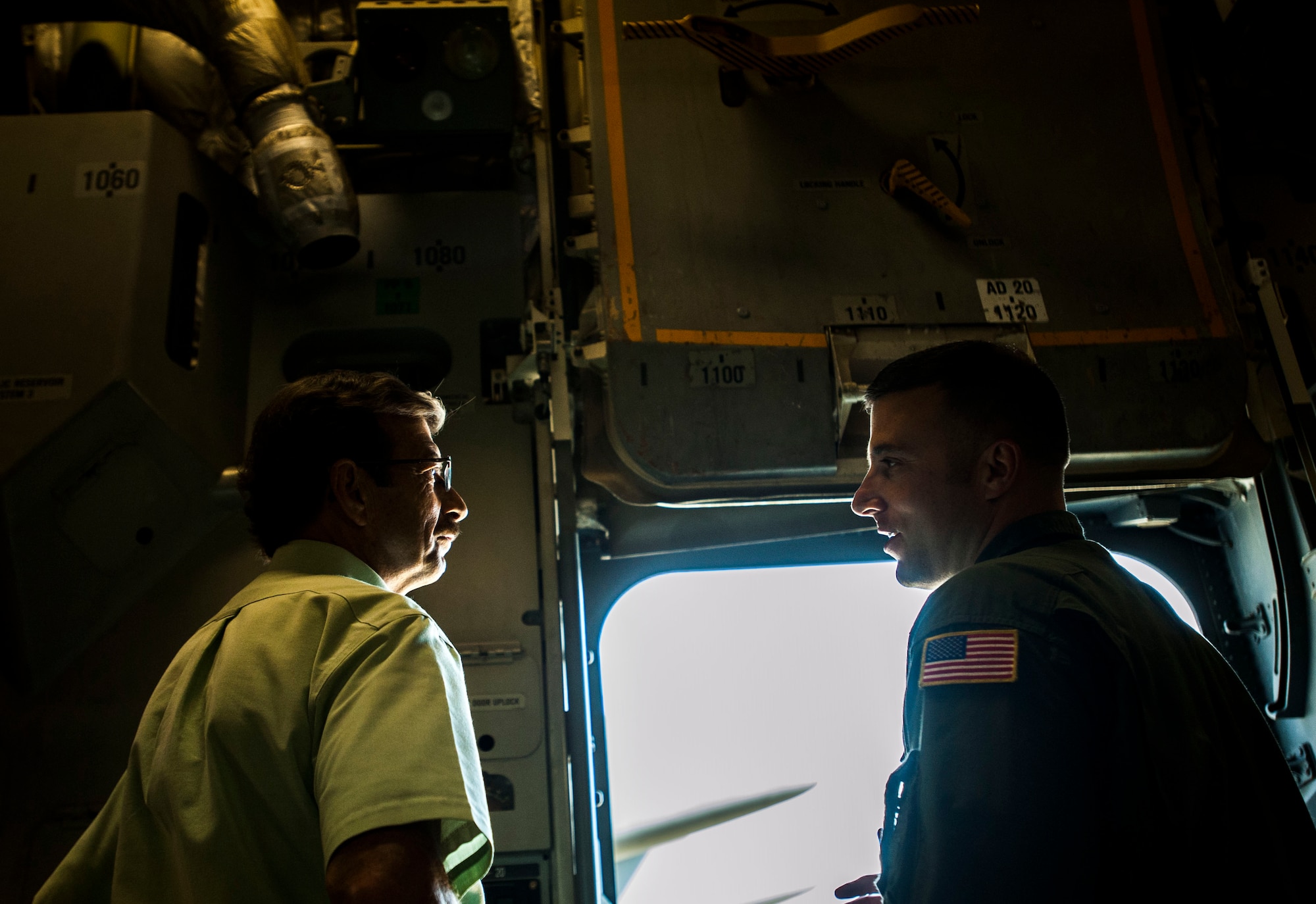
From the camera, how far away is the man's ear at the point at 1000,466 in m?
1.83

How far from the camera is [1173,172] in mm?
3393

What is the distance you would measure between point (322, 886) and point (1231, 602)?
126 inches

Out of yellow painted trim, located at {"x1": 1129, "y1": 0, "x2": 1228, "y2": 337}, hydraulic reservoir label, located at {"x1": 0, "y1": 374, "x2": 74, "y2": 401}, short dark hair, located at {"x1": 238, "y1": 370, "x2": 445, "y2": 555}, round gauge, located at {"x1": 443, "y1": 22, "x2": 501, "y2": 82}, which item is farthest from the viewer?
round gauge, located at {"x1": 443, "y1": 22, "x2": 501, "y2": 82}

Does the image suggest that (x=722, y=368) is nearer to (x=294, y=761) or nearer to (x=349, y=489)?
(x=349, y=489)

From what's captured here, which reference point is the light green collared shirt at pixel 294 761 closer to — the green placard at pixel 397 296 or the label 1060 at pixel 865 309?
the label 1060 at pixel 865 309

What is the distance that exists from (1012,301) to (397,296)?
2021 mm

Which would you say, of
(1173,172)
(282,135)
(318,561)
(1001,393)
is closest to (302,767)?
(318,561)

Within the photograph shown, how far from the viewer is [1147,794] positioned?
137 cm

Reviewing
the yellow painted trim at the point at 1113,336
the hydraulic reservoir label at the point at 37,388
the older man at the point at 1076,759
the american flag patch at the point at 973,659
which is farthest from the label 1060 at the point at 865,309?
the hydraulic reservoir label at the point at 37,388

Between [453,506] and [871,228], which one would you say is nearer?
[453,506]

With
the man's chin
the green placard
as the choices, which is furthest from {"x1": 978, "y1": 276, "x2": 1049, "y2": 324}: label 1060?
the green placard

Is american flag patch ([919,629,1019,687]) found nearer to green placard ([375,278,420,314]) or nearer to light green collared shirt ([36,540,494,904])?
light green collared shirt ([36,540,494,904])

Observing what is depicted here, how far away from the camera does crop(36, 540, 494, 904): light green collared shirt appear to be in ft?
4.09

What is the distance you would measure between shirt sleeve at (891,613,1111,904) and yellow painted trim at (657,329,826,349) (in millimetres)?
1700
